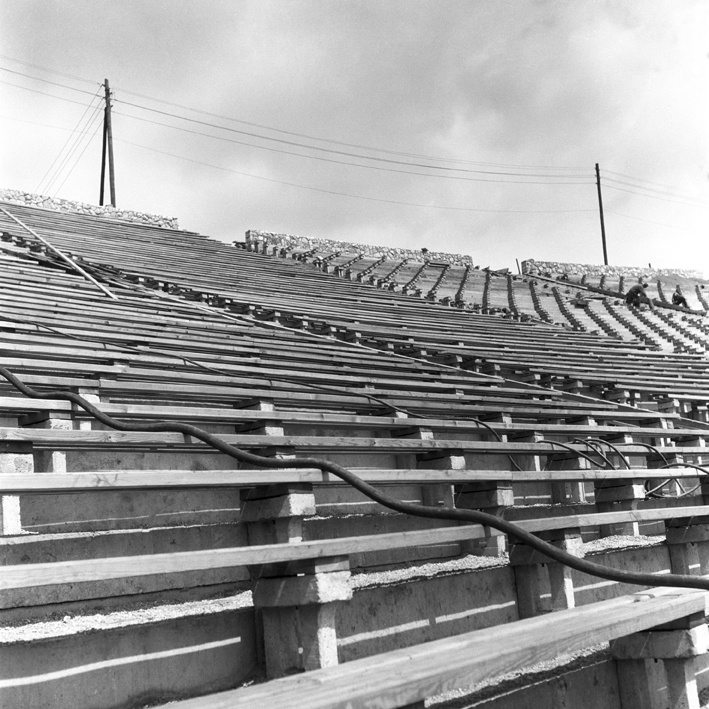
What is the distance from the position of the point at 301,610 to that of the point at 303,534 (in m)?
0.45

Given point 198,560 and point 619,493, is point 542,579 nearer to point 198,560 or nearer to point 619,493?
point 619,493

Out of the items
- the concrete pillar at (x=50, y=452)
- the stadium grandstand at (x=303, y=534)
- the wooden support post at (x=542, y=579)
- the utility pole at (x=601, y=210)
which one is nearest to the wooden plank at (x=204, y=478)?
the stadium grandstand at (x=303, y=534)

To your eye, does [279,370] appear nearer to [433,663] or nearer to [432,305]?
[433,663]

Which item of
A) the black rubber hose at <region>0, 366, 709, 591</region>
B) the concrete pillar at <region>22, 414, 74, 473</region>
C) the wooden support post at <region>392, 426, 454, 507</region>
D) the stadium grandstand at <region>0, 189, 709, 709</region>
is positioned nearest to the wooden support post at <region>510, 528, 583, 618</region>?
the stadium grandstand at <region>0, 189, 709, 709</region>

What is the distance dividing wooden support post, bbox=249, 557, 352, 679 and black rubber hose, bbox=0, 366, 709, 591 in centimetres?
16

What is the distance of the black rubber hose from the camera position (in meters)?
1.46

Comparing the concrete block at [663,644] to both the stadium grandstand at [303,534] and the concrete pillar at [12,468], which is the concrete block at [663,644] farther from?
the concrete pillar at [12,468]

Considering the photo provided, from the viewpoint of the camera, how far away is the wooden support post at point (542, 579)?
213 cm

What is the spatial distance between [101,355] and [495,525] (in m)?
1.62

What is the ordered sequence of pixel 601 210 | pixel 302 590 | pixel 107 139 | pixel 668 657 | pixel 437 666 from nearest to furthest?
pixel 437 666, pixel 302 590, pixel 668 657, pixel 107 139, pixel 601 210

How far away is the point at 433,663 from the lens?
1.26 metres

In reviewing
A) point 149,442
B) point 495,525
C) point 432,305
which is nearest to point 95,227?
point 432,305

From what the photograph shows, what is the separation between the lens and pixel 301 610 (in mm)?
1560

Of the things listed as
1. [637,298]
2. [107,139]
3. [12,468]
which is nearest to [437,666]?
[12,468]
